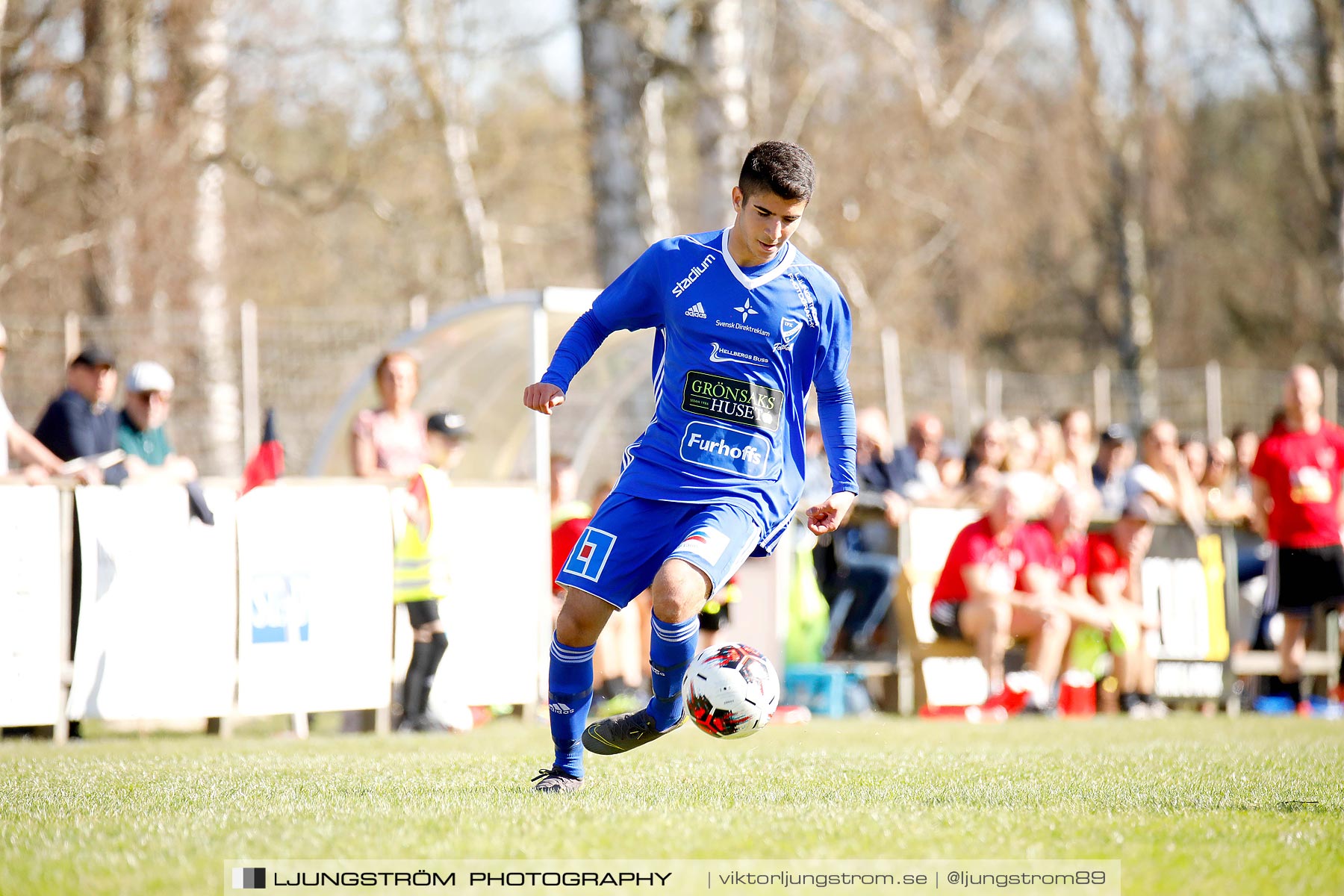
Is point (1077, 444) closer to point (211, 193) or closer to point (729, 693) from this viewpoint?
point (729, 693)

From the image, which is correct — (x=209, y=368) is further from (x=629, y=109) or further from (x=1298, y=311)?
(x=1298, y=311)

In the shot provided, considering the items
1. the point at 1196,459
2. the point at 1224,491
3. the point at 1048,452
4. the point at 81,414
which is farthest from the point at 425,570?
the point at 1224,491

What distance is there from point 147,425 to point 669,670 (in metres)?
5.67

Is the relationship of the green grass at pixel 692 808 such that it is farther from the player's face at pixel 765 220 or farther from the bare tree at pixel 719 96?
the bare tree at pixel 719 96

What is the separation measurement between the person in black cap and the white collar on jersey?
4.78 m

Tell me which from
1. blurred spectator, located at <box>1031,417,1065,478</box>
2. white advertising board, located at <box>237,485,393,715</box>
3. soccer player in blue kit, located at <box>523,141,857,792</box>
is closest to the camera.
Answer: soccer player in blue kit, located at <box>523,141,857,792</box>

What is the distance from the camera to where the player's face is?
18.0 ft

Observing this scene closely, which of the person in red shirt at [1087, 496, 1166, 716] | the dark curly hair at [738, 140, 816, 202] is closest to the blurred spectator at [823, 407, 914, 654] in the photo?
the person in red shirt at [1087, 496, 1166, 716]

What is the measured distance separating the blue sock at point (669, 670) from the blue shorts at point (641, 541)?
22 centimetres

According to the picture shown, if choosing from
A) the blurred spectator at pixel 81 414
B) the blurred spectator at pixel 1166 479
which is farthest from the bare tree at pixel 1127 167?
the blurred spectator at pixel 81 414

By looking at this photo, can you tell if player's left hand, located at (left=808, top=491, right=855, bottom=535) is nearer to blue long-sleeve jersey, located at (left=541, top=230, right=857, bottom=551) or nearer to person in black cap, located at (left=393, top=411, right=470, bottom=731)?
blue long-sleeve jersey, located at (left=541, top=230, right=857, bottom=551)

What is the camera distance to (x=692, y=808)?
5.04 m

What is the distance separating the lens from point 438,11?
23656mm

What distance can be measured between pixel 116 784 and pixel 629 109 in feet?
37.7
